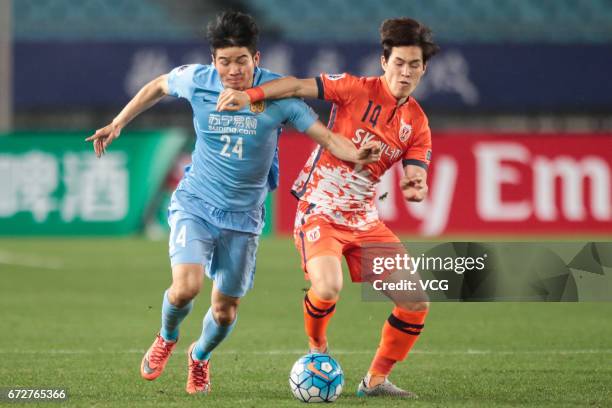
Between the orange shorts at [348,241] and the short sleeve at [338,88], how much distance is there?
624 millimetres

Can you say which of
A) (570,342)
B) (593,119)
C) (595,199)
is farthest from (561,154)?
(570,342)

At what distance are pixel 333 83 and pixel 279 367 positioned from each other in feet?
5.90

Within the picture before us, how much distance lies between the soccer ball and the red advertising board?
34.7ft

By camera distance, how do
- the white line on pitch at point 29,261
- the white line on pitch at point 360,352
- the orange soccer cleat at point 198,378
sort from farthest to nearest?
the white line on pitch at point 29,261 < the white line on pitch at point 360,352 < the orange soccer cleat at point 198,378

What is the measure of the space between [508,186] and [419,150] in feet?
33.9

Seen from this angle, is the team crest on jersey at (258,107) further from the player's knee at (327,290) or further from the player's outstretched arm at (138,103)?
the player's knee at (327,290)

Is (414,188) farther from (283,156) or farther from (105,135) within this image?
(283,156)

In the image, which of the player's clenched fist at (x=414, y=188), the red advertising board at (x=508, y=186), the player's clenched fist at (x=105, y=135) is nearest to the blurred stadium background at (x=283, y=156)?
the red advertising board at (x=508, y=186)

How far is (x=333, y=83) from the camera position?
6297 mm

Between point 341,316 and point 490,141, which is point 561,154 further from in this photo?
point 341,316

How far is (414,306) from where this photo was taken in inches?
244

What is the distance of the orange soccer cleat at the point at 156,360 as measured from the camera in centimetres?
634

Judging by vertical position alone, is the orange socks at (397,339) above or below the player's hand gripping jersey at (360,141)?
below

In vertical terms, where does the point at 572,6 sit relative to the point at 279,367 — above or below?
above
